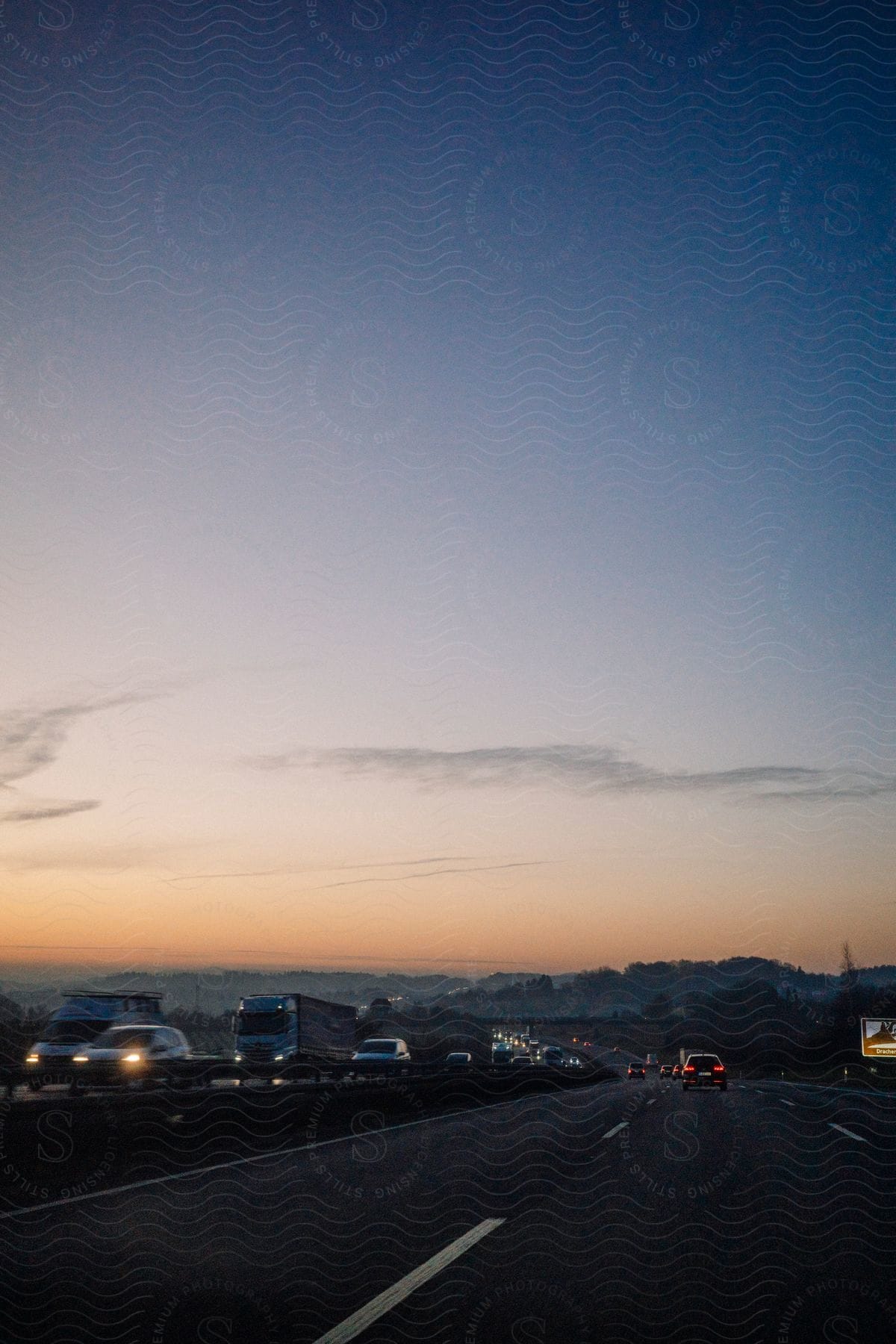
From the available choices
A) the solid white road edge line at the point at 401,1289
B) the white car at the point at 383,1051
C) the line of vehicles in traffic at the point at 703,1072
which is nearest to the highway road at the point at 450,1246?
the solid white road edge line at the point at 401,1289

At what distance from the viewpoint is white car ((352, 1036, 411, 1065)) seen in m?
44.4

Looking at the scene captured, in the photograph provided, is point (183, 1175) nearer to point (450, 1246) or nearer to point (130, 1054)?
point (450, 1246)

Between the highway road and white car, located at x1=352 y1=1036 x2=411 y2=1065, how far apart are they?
3104 centimetres

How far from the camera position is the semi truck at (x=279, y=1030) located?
3975 centimetres

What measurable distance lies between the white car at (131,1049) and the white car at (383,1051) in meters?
17.8

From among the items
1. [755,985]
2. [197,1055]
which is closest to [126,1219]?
[197,1055]

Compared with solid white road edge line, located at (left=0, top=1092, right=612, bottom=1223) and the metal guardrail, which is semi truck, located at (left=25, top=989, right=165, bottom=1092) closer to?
the metal guardrail

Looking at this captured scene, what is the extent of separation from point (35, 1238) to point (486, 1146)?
8.32 m

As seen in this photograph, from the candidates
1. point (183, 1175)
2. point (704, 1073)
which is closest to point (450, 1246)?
point (183, 1175)

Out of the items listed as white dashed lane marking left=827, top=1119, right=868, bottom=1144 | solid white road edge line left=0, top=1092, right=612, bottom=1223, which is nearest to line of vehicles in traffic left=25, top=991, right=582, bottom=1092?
solid white road edge line left=0, top=1092, right=612, bottom=1223

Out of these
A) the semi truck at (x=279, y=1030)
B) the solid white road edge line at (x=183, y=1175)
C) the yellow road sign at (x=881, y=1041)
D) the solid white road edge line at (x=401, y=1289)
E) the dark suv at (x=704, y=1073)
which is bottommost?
the yellow road sign at (x=881, y=1041)

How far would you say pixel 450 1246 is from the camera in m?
7.81

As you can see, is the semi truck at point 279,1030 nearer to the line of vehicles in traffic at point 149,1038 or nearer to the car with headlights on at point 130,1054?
the line of vehicles in traffic at point 149,1038

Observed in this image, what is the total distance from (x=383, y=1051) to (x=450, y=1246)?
39.1 meters
